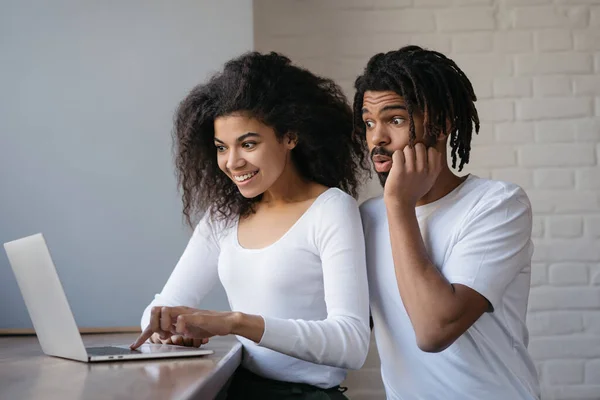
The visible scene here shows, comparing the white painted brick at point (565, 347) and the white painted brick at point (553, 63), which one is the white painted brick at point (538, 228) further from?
the white painted brick at point (553, 63)

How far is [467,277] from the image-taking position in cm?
156

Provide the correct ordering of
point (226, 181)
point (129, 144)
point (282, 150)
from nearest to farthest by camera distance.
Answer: point (282, 150), point (226, 181), point (129, 144)

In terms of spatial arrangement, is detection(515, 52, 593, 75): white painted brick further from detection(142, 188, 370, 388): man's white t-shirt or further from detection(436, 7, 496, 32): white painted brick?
detection(142, 188, 370, 388): man's white t-shirt

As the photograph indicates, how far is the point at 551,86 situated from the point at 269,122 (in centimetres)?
171

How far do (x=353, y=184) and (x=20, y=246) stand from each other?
0.80m

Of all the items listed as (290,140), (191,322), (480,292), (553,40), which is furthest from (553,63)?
(191,322)

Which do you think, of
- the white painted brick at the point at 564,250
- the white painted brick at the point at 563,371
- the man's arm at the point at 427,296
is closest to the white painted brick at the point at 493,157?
the white painted brick at the point at 564,250

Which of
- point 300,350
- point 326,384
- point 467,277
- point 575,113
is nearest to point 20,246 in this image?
point 300,350

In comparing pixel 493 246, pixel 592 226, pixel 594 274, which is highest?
pixel 493 246

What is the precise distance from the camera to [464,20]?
3.22 metres

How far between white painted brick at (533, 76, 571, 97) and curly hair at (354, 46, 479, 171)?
156 cm

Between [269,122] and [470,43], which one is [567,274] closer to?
[470,43]

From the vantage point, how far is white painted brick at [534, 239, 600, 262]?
3182mm

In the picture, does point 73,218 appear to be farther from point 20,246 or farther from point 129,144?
point 20,246
